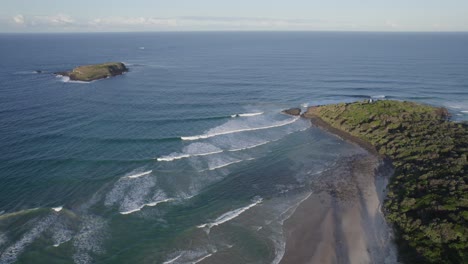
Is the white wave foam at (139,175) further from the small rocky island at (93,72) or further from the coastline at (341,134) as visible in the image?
the small rocky island at (93,72)

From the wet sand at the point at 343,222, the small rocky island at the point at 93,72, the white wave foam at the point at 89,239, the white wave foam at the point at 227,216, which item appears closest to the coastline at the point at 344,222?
the wet sand at the point at 343,222

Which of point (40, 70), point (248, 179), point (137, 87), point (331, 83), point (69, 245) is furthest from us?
point (40, 70)

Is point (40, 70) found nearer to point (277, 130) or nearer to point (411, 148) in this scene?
point (277, 130)

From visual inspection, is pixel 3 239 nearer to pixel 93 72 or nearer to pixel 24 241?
pixel 24 241

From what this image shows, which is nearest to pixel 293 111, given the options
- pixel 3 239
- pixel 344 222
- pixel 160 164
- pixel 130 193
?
pixel 160 164

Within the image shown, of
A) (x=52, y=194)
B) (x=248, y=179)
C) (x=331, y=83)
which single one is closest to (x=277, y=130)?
(x=248, y=179)
